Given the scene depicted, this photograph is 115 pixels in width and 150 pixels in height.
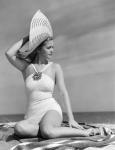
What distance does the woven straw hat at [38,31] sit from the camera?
8.95 feet

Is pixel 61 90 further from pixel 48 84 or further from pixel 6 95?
pixel 6 95

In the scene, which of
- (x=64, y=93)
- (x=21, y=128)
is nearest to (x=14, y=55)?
(x=64, y=93)

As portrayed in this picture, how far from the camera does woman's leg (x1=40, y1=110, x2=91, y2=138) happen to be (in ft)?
7.63

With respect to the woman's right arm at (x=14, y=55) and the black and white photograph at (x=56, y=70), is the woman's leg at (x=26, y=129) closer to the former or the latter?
the black and white photograph at (x=56, y=70)

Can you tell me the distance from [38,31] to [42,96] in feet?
1.84

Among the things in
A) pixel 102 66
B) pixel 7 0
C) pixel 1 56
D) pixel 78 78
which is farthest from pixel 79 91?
pixel 7 0

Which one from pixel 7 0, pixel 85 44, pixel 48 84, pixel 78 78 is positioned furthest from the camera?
pixel 78 78

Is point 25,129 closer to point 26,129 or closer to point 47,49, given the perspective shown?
point 26,129

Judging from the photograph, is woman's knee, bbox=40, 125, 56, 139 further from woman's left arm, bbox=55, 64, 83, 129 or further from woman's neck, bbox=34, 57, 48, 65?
woman's neck, bbox=34, 57, 48, 65

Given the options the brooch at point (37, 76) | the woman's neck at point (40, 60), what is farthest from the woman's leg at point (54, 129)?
the woman's neck at point (40, 60)

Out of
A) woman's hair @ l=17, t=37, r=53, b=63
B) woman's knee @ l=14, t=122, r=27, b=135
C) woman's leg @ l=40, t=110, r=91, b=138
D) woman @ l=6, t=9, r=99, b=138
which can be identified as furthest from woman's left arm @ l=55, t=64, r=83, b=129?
woman's knee @ l=14, t=122, r=27, b=135

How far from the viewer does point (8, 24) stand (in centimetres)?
617

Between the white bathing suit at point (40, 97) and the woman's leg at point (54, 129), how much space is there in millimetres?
89

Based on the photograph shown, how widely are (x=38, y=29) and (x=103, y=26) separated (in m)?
3.88
